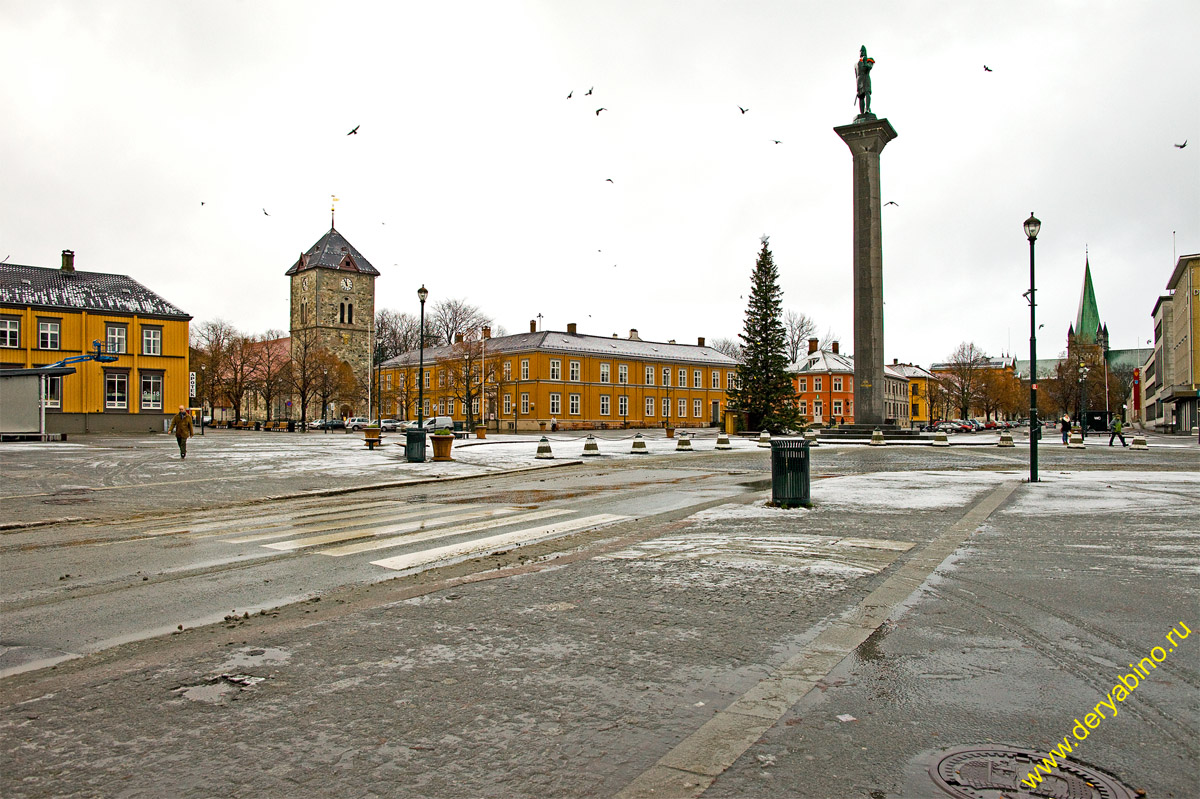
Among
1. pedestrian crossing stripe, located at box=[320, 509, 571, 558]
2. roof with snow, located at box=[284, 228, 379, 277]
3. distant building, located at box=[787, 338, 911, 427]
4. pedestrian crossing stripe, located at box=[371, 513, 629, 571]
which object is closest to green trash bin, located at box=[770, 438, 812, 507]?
pedestrian crossing stripe, located at box=[371, 513, 629, 571]

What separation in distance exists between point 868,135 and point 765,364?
20627mm

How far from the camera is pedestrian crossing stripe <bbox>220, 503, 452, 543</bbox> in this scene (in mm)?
10172

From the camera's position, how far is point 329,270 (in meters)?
103

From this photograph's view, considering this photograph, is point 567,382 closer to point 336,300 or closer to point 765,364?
point 765,364

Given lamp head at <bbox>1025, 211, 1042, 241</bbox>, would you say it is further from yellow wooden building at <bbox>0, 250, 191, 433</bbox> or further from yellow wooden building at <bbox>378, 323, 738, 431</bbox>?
yellow wooden building at <bbox>378, 323, 738, 431</bbox>

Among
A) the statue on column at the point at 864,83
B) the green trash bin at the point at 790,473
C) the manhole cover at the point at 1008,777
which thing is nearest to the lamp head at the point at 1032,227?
the green trash bin at the point at 790,473

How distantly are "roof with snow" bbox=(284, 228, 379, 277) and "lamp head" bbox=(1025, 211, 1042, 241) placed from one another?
96145 mm

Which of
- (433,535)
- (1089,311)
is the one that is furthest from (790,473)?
(1089,311)

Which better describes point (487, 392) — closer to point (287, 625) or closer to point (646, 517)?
point (646, 517)

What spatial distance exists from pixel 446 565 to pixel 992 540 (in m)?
6.50

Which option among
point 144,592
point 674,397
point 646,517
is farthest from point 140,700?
point 674,397

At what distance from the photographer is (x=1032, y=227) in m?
18.7

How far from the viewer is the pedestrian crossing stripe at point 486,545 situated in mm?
8164

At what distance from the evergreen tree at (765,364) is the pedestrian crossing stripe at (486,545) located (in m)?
46.5
